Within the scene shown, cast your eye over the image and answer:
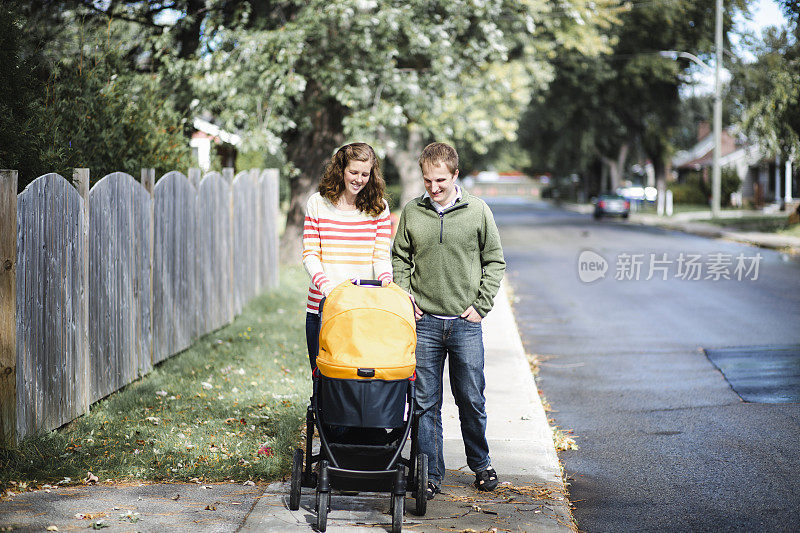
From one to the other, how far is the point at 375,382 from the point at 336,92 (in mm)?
11303

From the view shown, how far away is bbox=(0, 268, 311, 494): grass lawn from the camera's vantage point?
18.0ft

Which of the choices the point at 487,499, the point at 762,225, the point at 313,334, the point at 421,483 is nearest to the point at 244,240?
the point at 313,334

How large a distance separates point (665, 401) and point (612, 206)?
1535 inches

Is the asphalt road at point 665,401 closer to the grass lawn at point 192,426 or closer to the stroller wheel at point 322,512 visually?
the stroller wheel at point 322,512

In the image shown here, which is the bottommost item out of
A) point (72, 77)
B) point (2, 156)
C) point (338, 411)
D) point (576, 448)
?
point (576, 448)

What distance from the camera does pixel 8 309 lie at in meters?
5.57

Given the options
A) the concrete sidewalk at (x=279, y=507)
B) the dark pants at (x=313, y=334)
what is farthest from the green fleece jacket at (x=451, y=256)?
the concrete sidewalk at (x=279, y=507)

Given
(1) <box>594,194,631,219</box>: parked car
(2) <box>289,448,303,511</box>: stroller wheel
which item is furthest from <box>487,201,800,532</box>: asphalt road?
(1) <box>594,194,631,219</box>: parked car

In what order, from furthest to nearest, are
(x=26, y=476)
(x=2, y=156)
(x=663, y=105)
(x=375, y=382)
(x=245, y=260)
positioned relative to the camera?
(x=663, y=105) < (x=245, y=260) < (x=2, y=156) < (x=26, y=476) < (x=375, y=382)

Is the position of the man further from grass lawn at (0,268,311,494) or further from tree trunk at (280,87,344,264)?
tree trunk at (280,87,344,264)

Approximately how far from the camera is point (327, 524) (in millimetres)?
4645

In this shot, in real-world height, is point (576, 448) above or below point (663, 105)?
below

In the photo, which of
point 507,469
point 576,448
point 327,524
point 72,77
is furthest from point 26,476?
point 72,77

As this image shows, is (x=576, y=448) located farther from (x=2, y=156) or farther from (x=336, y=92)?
(x=336, y=92)
